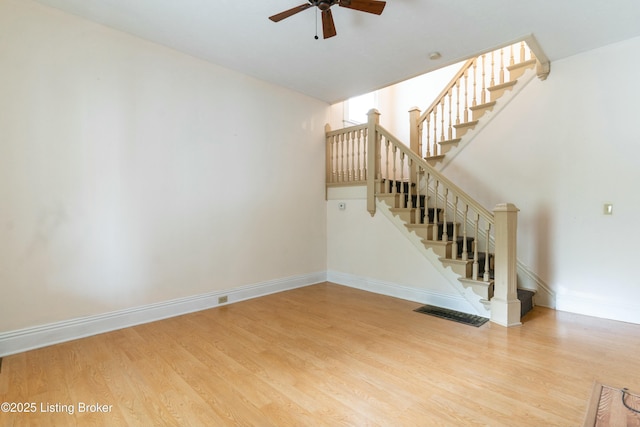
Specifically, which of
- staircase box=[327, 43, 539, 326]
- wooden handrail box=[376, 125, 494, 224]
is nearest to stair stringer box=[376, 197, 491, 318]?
staircase box=[327, 43, 539, 326]

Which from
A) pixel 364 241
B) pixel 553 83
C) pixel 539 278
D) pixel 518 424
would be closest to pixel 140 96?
pixel 364 241

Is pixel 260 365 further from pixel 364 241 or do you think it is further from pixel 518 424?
pixel 364 241

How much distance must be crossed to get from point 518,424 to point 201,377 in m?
1.89

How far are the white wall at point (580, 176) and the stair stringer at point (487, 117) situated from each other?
82 millimetres

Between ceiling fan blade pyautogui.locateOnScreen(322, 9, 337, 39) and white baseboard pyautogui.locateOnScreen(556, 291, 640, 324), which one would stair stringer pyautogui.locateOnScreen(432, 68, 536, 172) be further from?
ceiling fan blade pyautogui.locateOnScreen(322, 9, 337, 39)

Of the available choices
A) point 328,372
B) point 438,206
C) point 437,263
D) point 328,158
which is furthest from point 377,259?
point 328,372

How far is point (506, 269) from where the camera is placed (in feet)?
9.73

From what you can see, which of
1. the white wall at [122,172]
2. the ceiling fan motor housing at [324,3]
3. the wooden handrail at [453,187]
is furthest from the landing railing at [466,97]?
the ceiling fan motor housing at [324,3]

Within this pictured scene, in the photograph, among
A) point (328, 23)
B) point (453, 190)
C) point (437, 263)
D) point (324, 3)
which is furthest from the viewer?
point (437, 263)

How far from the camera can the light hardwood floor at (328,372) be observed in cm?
168

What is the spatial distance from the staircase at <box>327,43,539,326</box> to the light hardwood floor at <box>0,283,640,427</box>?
1.43 ft

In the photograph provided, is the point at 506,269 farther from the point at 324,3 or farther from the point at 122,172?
the point at 122,172

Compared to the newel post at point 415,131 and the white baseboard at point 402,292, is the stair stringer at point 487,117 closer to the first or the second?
the newel post at point 415,131

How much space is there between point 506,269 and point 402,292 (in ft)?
4.24
